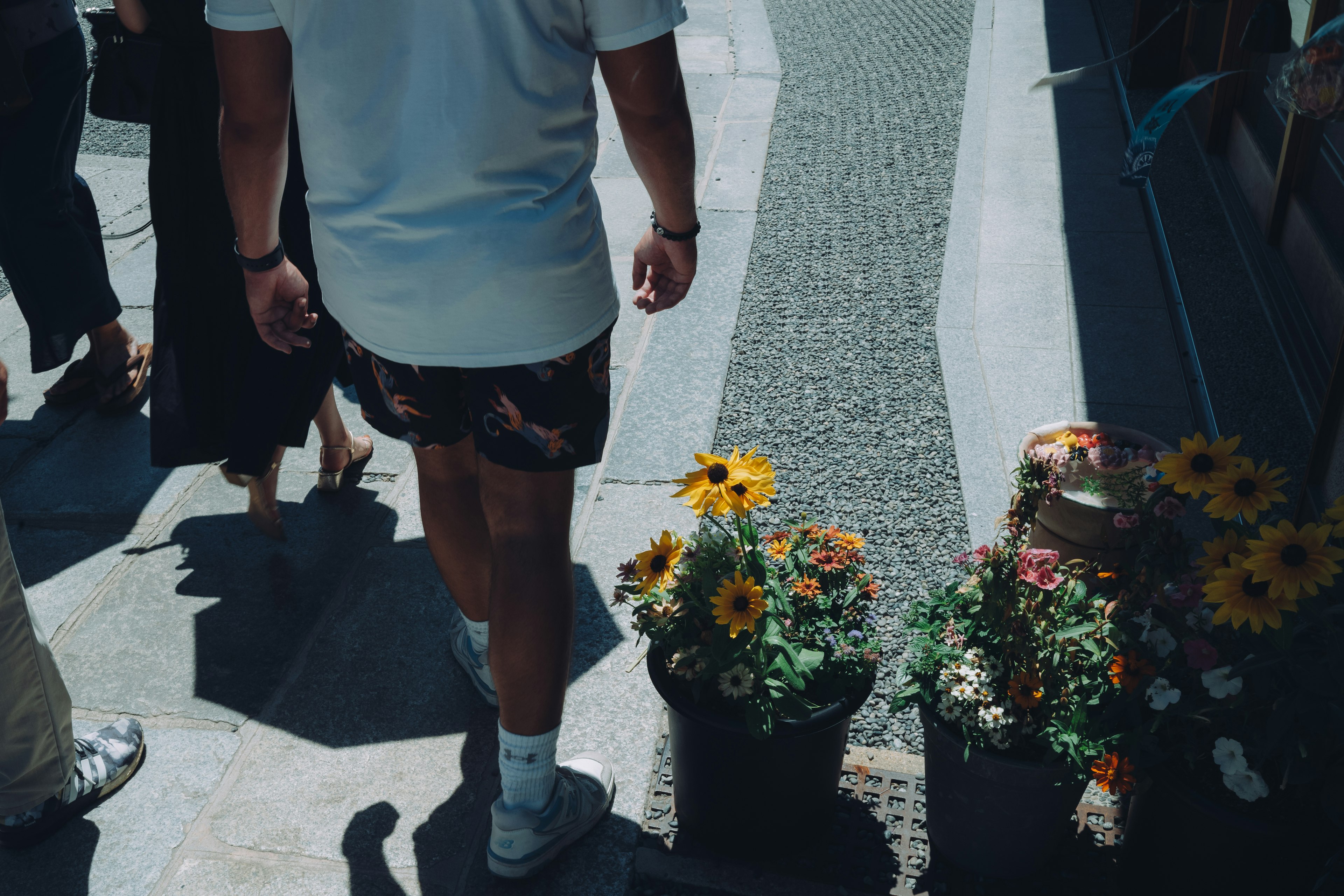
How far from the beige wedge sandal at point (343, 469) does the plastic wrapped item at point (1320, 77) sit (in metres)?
2.81

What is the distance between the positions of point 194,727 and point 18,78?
2077 millimetres

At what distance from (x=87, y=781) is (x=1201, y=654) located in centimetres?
238

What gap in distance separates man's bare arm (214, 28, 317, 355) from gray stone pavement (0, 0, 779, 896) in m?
1.03

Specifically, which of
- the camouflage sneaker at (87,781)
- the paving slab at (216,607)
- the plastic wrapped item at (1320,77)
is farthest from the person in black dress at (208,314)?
the plastic wrapped item at (1320,77)

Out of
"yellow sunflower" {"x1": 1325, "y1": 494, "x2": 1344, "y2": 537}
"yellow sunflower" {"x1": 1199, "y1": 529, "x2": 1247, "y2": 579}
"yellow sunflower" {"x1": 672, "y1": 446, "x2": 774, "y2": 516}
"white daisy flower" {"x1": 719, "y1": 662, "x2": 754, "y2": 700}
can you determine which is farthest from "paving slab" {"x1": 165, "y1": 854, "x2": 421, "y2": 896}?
"yellow sunflower" {"x1": 1325, "y1": 494, "x2": 1344, "y2": 537}

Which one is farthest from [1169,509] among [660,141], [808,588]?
[660,141]

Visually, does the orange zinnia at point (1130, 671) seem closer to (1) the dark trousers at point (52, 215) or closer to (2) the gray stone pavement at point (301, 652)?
(2) the gray stone pavement at point (301, 652)

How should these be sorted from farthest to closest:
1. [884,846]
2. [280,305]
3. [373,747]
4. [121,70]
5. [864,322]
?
1. [864,322]
2. [121,70]
3. [373,747]
4. [884,846]
5. [280,305]

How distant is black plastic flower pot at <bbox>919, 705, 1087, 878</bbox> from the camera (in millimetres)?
1980

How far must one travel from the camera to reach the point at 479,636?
2602 millimetres

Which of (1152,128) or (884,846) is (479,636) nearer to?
(884,846)

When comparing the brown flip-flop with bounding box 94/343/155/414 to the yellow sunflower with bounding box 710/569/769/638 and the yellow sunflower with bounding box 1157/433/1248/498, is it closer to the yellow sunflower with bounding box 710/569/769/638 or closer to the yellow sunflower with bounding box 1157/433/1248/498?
the yellow sunflower with bounding box 710/569/769/638

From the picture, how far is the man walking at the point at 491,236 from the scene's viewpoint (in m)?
1.56

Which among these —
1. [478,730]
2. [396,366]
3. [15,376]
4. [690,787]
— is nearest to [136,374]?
[15,376]
